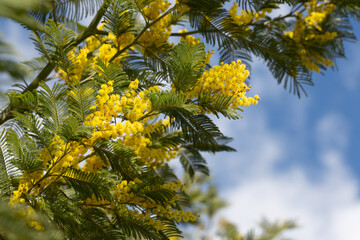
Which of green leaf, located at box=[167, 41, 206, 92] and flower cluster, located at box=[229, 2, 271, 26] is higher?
flower cluster, located at box=[229, 2, 271, 26]

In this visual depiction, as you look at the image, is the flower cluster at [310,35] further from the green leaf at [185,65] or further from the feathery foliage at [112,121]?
the green leaf at [185,65]

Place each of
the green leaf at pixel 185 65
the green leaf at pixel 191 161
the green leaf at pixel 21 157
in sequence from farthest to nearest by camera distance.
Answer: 1. the green leaf at pixel 191 161
2. the green leaf at pixel 185 65
3. the green leaf at pixel 21 157

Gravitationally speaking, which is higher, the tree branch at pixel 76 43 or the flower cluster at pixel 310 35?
the flower cluster at pixel 310 35

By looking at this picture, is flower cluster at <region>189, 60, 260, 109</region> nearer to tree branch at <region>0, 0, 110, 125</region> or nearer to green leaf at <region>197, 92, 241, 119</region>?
green leaf at <region>197, 92, 241, 119</region>

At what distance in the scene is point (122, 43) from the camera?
113 inches

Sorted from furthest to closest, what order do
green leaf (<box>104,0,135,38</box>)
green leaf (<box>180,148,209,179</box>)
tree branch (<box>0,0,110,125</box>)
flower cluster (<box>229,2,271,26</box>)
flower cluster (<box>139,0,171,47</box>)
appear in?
green leaf (<box>180,148,209,179</box>), flower cluster (<box>229,2,271,26</box>), tree branch (<box>0,0,110,125</box>), flower cluster (<box>139,0,171,47</box>), green leaf (<box>104,0,135,38</box>)

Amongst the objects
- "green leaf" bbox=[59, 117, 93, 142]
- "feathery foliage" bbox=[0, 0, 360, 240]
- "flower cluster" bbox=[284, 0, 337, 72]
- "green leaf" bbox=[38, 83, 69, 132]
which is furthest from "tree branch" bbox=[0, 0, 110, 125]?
"flower cluster" bbox=[284, 0, 337, 72]

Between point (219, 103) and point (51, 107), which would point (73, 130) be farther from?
point (219, 103)

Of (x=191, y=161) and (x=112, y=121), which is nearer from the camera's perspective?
(x=112, y=121)

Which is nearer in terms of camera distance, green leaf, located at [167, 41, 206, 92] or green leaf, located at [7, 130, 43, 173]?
green leaf, located at [7, 130, 43, 173]

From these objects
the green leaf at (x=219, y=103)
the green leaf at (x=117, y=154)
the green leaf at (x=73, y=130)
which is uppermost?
the green leaf at (x=219, y=103)

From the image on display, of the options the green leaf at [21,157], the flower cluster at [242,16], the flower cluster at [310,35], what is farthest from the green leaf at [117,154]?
the flower cluster at [310,35]

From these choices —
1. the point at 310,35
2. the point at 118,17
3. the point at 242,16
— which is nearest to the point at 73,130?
the point at 118,17

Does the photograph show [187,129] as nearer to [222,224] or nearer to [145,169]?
[145,169]
